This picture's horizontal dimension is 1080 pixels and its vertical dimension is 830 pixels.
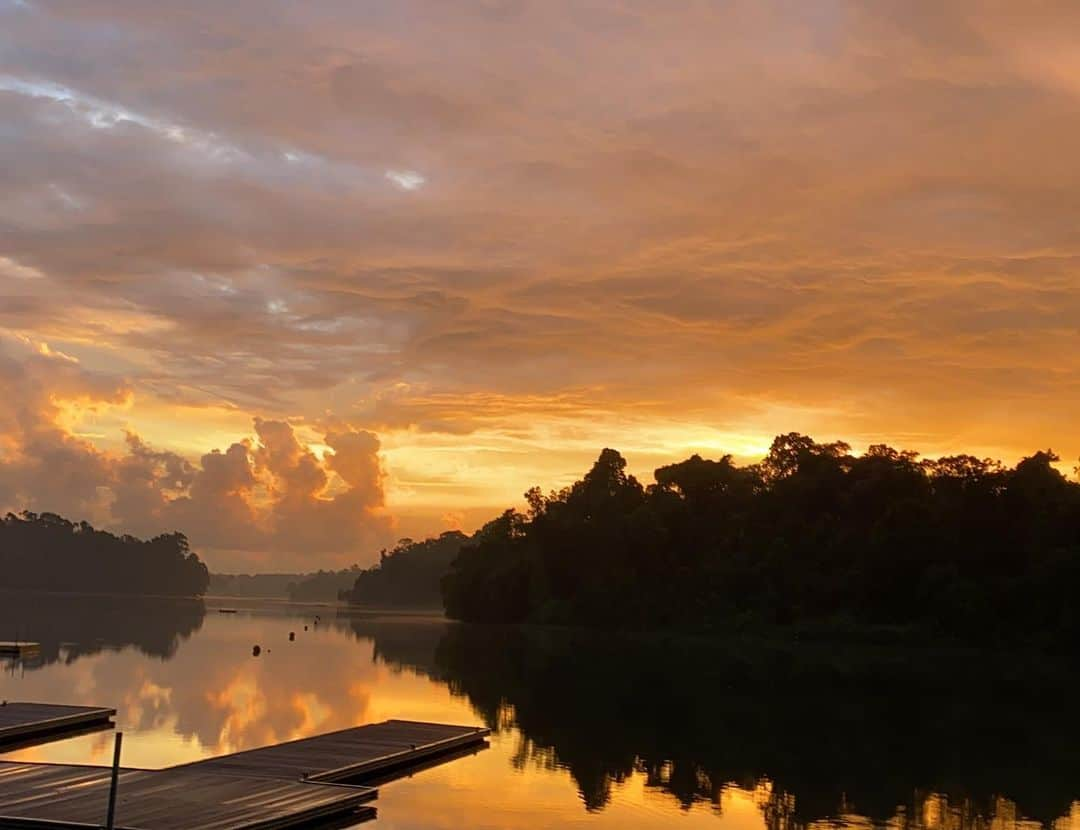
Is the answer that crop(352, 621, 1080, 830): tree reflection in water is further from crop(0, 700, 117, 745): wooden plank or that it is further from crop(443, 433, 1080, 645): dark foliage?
crop(443, 433, 1080, 645): dark foliage

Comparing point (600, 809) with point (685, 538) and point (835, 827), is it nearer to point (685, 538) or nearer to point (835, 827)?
point (835, 827)

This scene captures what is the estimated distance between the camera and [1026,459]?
4227 inches

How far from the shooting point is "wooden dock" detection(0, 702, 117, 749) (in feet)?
111

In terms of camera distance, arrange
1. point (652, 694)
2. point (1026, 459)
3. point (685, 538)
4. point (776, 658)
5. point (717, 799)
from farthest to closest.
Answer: point (685, 538) → point (1026, 459) → point (776, 658) → point (652, 694) → point (717, 799)

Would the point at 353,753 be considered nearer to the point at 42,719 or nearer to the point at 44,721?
the point at 44,721

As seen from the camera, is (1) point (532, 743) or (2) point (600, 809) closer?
(2) point (600, 809)

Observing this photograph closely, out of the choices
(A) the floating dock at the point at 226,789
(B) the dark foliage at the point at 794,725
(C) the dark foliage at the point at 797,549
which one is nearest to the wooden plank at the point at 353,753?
(A) the floating dock at the point at 226,789

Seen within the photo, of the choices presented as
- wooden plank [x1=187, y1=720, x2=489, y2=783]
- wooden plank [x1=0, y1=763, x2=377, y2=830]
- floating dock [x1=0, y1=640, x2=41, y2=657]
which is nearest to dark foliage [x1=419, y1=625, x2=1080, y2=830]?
wooden plank [x1=187, y1=720, x2=489, y2=783]

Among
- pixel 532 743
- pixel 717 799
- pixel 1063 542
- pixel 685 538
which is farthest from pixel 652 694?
pixel 685 538

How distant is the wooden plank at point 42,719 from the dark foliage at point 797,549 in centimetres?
7503

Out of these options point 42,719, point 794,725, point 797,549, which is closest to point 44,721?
point 42,719

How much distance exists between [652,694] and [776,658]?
31.7m

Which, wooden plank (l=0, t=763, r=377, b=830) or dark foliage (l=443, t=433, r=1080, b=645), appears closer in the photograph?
wooden plank (l=0, t=763, r=377, b=830)

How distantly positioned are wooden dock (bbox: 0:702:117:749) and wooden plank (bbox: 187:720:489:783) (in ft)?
22.4
